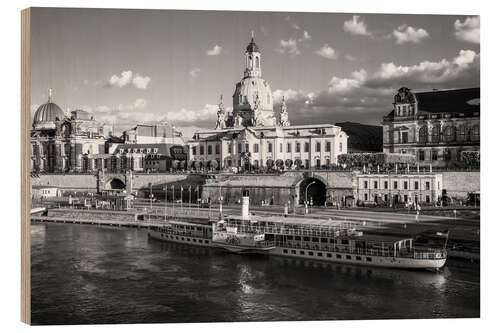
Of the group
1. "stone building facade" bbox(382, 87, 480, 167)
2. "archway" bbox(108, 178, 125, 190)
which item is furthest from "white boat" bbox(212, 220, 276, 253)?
"archway" bbox(108, 178, 125, 190)

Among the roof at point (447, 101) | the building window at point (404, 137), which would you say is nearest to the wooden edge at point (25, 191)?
the roof at point (447, 101)

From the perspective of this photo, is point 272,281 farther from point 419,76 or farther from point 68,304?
point 419,76

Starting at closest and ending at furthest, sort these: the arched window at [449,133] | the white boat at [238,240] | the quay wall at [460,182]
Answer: the white boat at [238,240] < the quay wall at [460,182] < the arched window at [449,133]

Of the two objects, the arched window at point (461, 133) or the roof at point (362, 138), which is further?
the roof at point (362, 138)

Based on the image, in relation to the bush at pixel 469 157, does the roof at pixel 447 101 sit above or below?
above

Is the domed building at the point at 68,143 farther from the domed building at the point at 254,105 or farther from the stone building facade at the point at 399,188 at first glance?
the stone building facade at the point at 399,188

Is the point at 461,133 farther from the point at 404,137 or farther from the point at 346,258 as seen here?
the point at 346,258

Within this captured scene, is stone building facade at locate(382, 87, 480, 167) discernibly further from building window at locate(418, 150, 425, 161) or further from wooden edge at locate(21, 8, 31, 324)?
wooden edge at locate(21, 8, 31, 324)

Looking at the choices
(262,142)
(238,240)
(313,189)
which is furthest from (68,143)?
(238,240)
